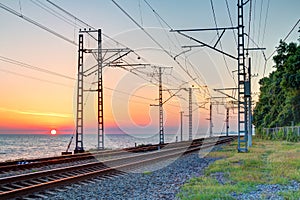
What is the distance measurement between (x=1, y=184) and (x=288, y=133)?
45448 mm

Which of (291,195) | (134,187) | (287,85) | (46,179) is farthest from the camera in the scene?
(287,85)

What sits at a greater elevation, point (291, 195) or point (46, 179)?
point (291, 195)

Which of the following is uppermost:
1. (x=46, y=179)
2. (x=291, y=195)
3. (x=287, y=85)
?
(x=287, y=85)

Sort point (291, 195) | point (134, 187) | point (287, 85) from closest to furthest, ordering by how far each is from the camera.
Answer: point (291, 195), point (134, 187), point (287, 85)

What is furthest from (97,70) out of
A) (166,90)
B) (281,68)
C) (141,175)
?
(281,68)

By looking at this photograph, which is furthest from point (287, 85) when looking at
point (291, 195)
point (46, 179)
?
point (291, 195)

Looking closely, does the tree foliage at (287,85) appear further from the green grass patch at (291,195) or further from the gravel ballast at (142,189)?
the green grass patch at (291,195)

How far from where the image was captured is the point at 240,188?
11.4 meters

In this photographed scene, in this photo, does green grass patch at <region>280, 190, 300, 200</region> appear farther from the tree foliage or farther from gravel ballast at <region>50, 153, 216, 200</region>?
the tree foliage

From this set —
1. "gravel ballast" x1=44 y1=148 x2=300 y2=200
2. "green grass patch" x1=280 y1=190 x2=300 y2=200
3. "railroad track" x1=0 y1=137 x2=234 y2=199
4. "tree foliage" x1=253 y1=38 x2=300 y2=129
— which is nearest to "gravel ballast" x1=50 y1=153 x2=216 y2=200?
"gravel ballast" x1=44 y1=148 x2=300 y2=200

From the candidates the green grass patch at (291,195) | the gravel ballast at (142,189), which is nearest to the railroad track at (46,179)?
the gravel ballast at (142,189)

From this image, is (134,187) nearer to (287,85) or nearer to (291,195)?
(291,195)

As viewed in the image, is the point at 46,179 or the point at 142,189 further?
the point at 46,179

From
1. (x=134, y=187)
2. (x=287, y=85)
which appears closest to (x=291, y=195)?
(x=134, y=187)
